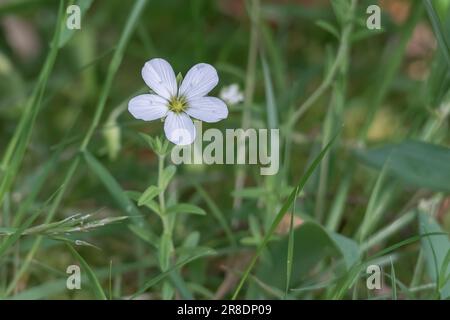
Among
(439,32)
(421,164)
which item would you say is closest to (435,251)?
(421,164)

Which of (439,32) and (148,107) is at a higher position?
(439,32)

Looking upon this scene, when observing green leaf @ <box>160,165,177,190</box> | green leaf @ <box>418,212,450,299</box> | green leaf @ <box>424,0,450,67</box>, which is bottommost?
green leaf @ <box>418,212,450,299</box>

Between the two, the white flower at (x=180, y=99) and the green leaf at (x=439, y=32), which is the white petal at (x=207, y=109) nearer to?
the white flower at (x=180, y=99)

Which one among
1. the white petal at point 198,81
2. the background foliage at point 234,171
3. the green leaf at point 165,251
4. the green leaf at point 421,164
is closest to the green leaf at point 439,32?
the background foliage at point 234,171

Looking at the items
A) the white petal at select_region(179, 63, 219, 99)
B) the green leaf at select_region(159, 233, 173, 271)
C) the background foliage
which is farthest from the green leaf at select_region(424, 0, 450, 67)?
the green leaf at select_region(159, 233, 173, 271)

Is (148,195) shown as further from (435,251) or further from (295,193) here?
(435,251)

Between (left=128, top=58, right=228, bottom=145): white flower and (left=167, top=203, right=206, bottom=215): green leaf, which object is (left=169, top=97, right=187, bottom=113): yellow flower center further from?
(left=167, top=203, right=206, bottom=215): green leaf
